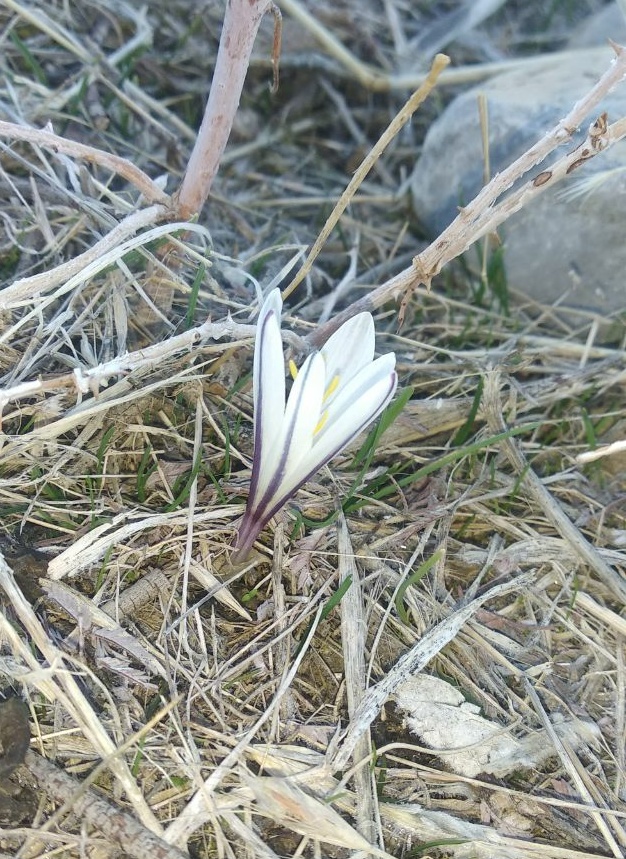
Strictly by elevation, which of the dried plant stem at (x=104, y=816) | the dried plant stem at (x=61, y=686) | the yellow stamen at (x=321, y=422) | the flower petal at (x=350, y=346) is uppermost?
the flower petal at (x=350, y=346)

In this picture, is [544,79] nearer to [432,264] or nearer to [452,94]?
[452,94]

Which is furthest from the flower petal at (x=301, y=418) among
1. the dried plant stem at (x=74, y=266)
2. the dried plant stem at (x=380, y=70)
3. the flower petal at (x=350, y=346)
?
the dried plant stem at (x=380, y=70)

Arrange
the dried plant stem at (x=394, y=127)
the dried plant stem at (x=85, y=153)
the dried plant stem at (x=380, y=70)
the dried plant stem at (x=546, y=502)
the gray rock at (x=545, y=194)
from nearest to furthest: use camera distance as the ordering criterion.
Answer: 1. the dried plant stem at (x=394, y=127)
2. the dried plant stem at (x=85, y=153)
3. the dried plant stem at (x=546, y=502)
4. the gray rock at (x=545, y=194)
5. the dried plant stem at (x=380, y=70)

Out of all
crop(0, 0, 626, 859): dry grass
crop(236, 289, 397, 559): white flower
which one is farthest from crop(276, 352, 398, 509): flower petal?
crop(0, 0, 626, 859): dry grass

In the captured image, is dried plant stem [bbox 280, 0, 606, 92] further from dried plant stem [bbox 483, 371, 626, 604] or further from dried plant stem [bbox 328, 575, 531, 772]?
dried plant stem [bbox 328, 575, 531, 772]

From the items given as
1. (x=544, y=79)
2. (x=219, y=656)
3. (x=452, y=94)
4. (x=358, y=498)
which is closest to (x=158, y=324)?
(x=358, y=498)

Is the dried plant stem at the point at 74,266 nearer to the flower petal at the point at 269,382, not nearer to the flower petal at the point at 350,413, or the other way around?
the flower petal at the point at 269,382

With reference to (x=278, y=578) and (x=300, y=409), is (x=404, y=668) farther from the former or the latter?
(x=300, y=409)

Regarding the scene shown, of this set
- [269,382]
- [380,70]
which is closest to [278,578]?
[269,382]
